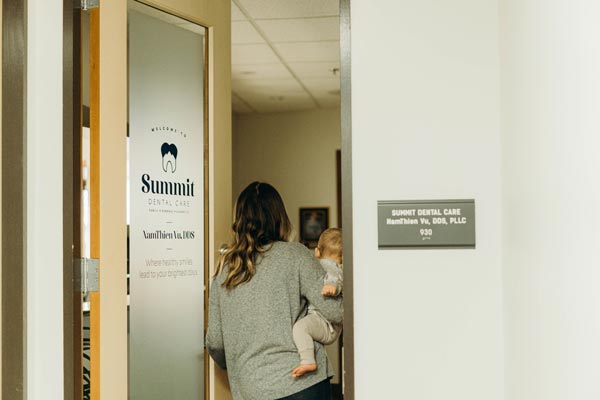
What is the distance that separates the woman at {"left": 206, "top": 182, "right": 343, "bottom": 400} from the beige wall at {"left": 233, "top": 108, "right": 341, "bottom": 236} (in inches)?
170

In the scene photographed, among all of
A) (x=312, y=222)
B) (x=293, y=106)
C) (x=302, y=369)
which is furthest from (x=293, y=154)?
(x=302, y=369)

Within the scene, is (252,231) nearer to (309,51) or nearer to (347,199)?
(347,199)

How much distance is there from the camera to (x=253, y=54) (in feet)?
15.9

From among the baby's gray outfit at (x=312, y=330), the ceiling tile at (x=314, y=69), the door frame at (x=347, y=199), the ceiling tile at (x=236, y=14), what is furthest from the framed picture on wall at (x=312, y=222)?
the door frame at (x=347, y=199)

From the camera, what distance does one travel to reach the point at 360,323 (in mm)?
1875

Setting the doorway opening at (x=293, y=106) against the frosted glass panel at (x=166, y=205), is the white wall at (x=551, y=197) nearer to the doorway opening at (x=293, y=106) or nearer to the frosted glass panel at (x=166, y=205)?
the frosted glass panel at (x=166, y=205)

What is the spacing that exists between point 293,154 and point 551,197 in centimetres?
566

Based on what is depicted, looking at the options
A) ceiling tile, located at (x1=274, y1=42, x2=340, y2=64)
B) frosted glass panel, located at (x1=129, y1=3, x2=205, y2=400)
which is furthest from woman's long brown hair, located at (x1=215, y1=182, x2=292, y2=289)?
ceiling tile, located at (x1=274, y1=42, x2=340, y2=64)

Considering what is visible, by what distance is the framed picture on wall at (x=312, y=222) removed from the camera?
22.3ft

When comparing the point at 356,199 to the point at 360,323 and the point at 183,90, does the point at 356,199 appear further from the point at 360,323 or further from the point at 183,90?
the point at 183,90

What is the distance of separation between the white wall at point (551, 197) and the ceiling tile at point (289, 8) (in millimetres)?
2157

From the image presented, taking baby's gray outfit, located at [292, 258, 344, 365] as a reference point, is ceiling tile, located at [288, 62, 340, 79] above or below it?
above

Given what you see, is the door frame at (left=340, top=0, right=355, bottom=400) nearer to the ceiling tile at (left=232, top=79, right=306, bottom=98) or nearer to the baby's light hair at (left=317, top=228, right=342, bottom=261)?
the baby's light hair at (left=317, top=228, right=342, bottom=261)

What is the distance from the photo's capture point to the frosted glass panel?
93.9 inches
